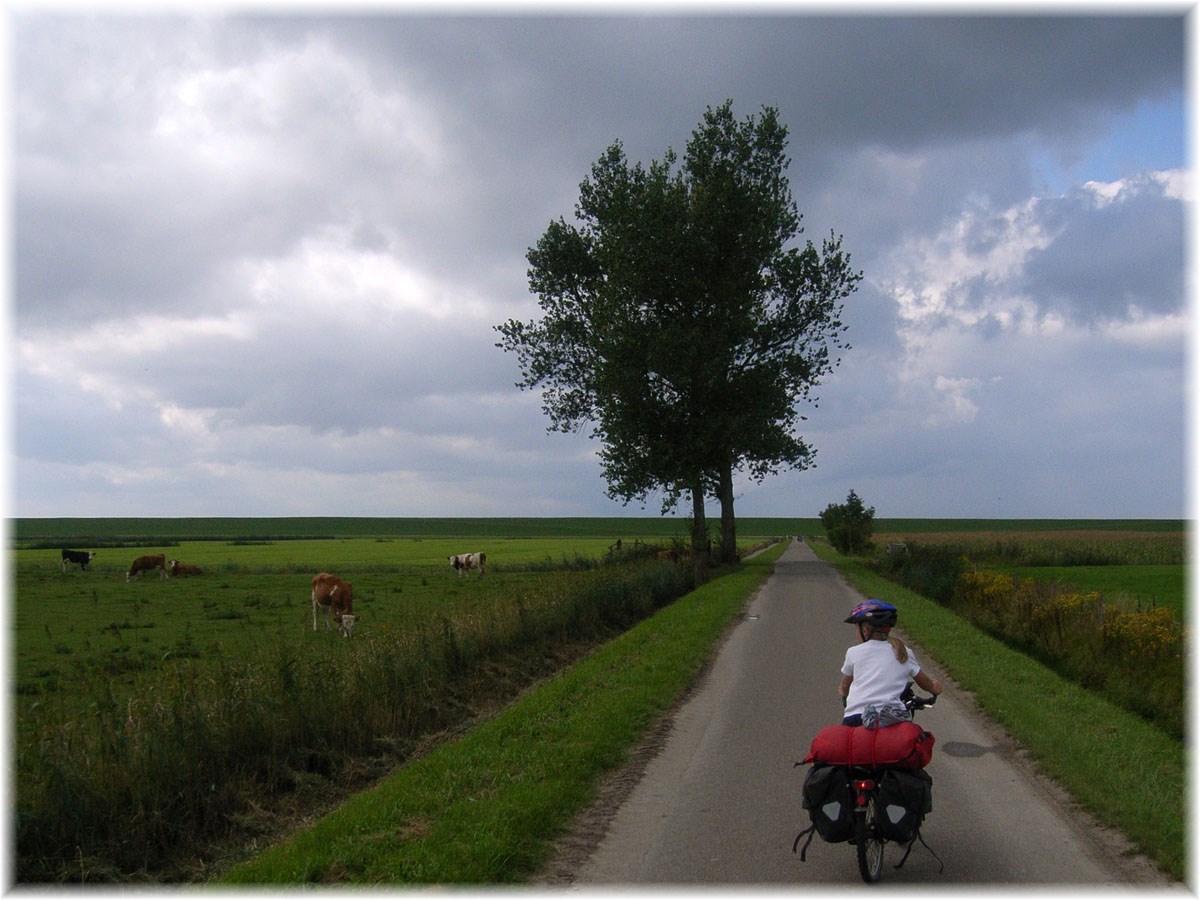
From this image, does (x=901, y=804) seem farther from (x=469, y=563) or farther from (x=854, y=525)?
(x=854, y=525)

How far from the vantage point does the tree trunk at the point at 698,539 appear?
36812mm

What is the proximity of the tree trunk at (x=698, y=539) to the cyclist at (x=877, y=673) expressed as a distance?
29.2 m

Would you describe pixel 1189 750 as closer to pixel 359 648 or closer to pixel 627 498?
pixel 359 648

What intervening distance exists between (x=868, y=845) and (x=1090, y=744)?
4.61m

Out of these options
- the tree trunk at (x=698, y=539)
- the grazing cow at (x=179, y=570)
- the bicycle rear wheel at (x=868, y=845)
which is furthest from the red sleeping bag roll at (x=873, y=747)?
the grazing cow at (x=179, y=570)

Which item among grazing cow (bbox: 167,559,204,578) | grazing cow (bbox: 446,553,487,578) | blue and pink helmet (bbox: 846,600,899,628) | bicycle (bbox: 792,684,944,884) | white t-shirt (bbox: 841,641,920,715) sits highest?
blue and pink helmet (bbox: 846,600,899,628)

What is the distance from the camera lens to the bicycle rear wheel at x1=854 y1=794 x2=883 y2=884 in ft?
Result: 19.4

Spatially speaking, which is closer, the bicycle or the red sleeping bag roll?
the bicycle

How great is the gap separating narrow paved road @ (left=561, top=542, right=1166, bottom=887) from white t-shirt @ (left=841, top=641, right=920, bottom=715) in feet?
3.40

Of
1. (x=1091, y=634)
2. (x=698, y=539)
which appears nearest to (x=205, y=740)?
(x=1091, y=634)

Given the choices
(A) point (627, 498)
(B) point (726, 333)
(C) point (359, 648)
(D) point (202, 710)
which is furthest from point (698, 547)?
(D) point (202, 710)

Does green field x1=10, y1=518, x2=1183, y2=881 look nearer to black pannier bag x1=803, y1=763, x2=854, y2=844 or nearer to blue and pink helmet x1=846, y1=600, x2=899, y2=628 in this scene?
black pannier bag x1=803, y1=763, x2=854, y2=844

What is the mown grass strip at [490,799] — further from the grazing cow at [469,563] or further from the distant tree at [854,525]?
the distant tree at [854,525]

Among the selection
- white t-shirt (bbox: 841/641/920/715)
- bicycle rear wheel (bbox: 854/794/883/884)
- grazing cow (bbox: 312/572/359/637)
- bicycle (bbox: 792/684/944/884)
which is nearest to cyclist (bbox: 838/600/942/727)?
white t-shirt (bbox: 841/641/920/715)
